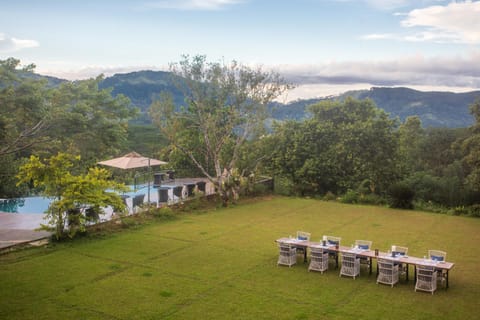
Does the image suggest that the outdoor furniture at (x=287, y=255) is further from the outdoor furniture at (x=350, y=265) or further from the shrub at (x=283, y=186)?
the shrub at (x=283, y=186)

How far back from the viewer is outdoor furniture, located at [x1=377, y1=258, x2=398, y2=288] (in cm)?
1114

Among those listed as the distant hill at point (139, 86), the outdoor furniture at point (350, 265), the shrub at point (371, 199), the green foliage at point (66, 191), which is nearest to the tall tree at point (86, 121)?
the green foliage at point (66, 191)

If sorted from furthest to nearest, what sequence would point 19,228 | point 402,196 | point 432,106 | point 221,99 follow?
1. point 432,106
2. point 221,99
3. point 402,196
4. point 19,228

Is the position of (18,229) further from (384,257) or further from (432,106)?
(432,106)

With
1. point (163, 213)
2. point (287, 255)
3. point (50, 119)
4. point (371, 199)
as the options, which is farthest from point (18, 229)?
point (371, 199)

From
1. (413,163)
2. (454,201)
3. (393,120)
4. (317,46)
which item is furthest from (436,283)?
(413,163)

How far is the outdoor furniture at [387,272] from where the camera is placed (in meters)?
11.1

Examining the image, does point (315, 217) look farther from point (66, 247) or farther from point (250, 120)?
point (66, 247)

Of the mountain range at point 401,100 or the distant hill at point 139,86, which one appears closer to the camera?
the distant hill at point 139,86

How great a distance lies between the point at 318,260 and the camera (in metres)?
12.2

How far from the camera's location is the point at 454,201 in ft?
73.5

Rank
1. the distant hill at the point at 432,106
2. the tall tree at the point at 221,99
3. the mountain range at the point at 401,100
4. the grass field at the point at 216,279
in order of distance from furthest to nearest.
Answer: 1. the distant hill at the point at 432,106
2. the mountain range at the point at 401,100
3. the tall tree at the point at 221,99
4. the grass field at the point at 216,279

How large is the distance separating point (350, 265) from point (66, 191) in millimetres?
8984

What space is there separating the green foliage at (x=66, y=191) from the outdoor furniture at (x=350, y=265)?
743cm
